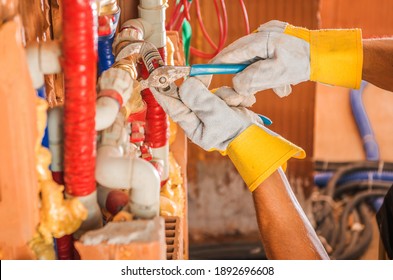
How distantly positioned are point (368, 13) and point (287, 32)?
8.25 feet

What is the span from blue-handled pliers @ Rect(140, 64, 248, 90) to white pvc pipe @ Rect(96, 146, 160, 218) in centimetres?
24

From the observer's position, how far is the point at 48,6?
1347 millimetres

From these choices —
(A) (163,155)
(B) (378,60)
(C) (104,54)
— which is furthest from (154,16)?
(B) (378,60)

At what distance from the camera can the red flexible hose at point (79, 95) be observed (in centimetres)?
94

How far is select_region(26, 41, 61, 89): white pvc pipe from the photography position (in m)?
0.97

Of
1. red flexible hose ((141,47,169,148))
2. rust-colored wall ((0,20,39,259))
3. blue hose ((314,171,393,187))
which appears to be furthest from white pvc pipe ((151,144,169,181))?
blue hose ((314,171,393,187))

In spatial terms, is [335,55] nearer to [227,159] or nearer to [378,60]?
[378,60]

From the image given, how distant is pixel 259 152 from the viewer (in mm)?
1303

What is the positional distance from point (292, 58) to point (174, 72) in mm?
281

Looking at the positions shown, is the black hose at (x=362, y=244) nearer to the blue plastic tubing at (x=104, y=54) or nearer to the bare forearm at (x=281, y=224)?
the bare forearm at (x=281, y=224)

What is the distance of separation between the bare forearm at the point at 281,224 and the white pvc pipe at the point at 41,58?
1.96 feet

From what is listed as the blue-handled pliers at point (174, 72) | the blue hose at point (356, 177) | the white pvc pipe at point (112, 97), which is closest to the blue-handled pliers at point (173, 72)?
the blue-handled pliers at point (174, 72)
